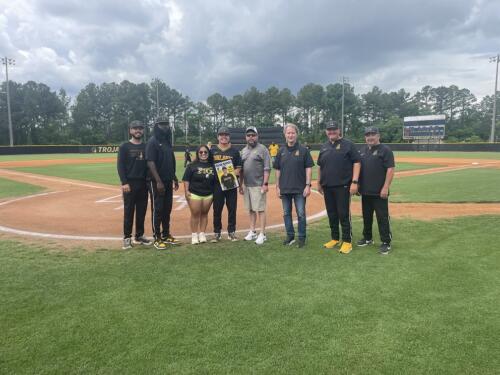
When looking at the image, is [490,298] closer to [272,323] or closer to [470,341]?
[470,341]

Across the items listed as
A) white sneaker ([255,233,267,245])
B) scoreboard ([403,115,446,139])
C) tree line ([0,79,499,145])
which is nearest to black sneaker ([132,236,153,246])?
white sneaker ([255,233,267,245])

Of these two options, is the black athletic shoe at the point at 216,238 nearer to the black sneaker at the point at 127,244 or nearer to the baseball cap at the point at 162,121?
the black sneaker at the point at 127,244

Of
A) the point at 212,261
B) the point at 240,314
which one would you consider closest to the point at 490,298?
the point at 240,314

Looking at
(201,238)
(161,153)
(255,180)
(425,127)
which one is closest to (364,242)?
(255,180)

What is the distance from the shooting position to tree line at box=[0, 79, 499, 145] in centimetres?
8125

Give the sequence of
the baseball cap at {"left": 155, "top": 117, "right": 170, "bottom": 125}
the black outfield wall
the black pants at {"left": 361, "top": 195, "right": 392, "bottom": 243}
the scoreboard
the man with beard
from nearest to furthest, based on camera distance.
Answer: the black pants at {"left": 361, "top": 195, "right": 392, "bottom": 243} → the man with beard → the baseball cap at {"left": 155, "top": 117, "right": 170, "bottom": 125} → the black outfield wall → the scoreboard

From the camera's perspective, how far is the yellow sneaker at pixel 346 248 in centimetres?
548

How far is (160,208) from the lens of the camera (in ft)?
20.1

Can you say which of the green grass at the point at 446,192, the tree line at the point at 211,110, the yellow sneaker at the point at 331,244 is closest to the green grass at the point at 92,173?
the green grass at the point at 446,192

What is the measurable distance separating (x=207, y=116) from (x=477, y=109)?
75.7 meters

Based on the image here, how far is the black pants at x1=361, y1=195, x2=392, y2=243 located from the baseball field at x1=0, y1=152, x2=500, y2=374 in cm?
32

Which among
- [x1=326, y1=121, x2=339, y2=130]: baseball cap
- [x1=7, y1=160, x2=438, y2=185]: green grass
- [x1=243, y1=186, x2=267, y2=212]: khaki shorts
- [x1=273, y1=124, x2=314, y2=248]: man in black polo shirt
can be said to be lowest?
[x1=7, y1=160, x2=438, y2=185]: green grass

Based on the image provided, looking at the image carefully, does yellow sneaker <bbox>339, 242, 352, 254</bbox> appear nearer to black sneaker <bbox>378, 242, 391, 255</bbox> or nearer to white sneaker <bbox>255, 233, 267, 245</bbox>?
black sneaker <bbox>378, 242, 391, 255</bbox>

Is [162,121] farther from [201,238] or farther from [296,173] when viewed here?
[296,173]
